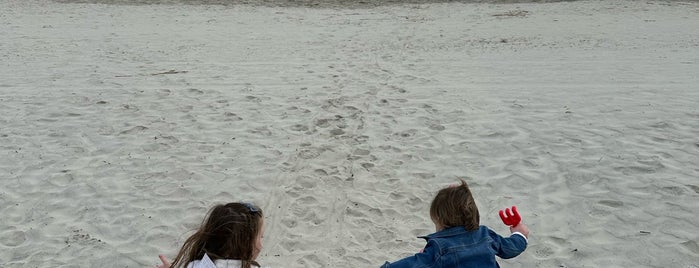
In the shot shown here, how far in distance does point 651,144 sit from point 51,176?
6.06 meters

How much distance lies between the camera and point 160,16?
651 inches

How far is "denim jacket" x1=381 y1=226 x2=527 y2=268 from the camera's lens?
10.0 feet

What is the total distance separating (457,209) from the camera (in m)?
3.07

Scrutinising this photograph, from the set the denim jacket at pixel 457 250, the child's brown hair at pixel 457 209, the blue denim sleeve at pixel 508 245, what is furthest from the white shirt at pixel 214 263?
the blue denim sleeve at pixel 508 245

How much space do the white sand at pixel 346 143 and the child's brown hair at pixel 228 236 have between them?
2044 mm

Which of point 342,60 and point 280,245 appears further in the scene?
point 342,60

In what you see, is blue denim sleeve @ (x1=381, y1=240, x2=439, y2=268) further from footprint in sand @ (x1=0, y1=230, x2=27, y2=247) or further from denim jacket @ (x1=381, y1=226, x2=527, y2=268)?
footprint in sand @ (x1=0, y1=230, x2=27, y2=247)

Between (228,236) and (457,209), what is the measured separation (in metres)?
1.11

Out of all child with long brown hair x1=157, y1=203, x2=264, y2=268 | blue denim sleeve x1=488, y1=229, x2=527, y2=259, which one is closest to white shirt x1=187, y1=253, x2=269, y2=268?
child with long brown hair x1=157, y1=203, x2=264, y2=268

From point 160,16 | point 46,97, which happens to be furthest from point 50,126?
point 160,16

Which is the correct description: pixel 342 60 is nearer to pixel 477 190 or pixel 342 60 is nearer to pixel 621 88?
pixel 621 88

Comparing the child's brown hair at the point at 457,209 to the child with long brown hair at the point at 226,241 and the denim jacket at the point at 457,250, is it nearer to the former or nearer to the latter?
the denim jacket at the point at 457,250

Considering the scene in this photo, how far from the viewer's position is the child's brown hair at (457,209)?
307 centimetres

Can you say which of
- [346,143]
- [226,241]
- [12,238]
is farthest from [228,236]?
[346,143]
